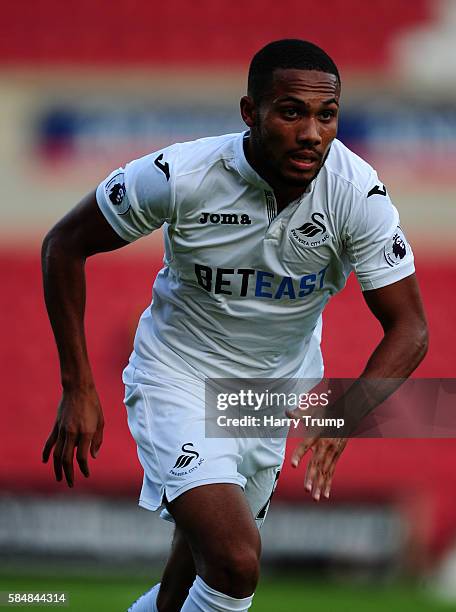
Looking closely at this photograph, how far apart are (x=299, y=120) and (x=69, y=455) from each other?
4.40 feet

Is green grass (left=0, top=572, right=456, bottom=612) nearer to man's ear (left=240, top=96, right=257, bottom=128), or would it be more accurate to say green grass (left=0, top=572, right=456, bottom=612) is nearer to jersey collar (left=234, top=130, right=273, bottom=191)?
jersey collar (left=234, top=130, right=273, bottom=191)

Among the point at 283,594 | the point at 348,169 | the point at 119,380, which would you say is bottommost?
the point at 283,594

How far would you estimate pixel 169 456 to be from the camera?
172 inches

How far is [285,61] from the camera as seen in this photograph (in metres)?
4.18

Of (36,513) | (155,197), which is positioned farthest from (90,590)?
(155,197)

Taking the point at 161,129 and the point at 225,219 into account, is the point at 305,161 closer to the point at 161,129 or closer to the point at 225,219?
the point at 225,219

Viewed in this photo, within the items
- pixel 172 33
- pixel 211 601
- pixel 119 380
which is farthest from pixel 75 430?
pixel 172 33

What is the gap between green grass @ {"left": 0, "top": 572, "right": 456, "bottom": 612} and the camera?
7.12 m

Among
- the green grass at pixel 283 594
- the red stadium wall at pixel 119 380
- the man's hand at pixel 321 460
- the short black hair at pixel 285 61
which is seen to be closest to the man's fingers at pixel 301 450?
the man's hand at pixel 321 460

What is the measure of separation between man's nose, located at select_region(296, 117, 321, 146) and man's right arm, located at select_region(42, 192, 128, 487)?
770mm

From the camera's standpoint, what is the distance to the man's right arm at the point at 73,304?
440cm

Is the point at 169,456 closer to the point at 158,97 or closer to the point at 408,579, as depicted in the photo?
the point at 408,579

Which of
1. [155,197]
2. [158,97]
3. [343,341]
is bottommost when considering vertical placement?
[343,341]

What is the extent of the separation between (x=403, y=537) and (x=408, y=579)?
271 millimetres
